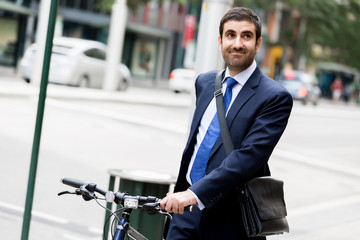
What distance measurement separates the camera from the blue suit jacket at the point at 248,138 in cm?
287

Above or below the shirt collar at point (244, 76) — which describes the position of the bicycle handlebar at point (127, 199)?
below

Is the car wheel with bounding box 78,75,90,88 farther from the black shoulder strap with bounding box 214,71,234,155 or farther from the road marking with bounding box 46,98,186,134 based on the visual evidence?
the black shoulder strap with bounding box 214,71,234,155

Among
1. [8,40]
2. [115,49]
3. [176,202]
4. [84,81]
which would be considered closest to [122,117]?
[115,49]

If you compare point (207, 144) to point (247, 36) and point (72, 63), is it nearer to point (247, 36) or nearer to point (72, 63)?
point (247, 36)

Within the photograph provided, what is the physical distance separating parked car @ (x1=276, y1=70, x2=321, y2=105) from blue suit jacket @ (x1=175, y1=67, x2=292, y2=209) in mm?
35974

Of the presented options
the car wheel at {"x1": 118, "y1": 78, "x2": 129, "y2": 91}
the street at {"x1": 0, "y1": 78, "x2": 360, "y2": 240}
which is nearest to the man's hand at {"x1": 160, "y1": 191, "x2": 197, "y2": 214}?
the street at {"x1": 0, "y1": 78, "x2": 360, "y2": 240}

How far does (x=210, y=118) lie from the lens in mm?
3084

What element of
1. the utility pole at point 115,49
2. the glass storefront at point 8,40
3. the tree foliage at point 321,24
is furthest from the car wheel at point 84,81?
the tree foliage at point 321,24

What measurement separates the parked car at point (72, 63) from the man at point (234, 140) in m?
20.4

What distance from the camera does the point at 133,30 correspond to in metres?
42.6

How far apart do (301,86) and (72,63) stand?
60.1ft

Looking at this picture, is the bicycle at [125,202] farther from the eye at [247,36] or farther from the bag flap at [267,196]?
the eye at [247,36]

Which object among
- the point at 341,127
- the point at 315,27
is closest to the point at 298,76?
the point at 315,27

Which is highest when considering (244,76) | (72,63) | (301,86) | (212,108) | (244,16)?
(244,16)
